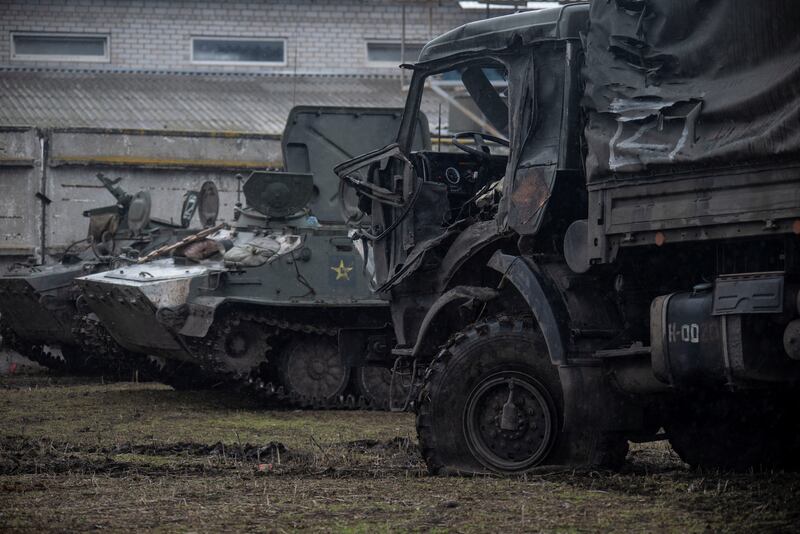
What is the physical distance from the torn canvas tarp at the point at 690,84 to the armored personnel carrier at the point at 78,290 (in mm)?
9718

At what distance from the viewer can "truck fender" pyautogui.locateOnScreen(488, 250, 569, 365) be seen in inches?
272

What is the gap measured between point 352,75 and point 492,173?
21498mm

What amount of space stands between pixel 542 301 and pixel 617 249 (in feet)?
1.62

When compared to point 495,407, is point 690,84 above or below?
above

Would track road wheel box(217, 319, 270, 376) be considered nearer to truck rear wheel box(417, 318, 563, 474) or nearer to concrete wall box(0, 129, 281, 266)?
truck rear wheel box(417, 318, 563, 474)

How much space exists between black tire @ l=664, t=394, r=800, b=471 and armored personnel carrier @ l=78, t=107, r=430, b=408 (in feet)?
19.7

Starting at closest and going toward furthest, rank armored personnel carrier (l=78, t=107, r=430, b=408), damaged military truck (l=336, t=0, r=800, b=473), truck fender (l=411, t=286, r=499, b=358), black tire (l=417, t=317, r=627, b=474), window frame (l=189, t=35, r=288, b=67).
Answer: damaged military truck (l=336, t=0, r=800, b=473)
black tire (l=417, t=317, r=627, b=474)
truck fender (l=411, t=286, r=499, b=358)
armored personnel carrier (l=78, t=107, r=430, b=408)
window frame (l=189, t=35, r=288, b=67)

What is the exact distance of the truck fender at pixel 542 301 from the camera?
22.7ft

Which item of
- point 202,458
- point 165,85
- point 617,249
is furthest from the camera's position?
point 165,85

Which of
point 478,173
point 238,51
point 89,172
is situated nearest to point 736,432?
point 478,173

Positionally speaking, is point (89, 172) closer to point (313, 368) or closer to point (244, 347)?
point (244, 347)

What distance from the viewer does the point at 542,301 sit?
277 inches

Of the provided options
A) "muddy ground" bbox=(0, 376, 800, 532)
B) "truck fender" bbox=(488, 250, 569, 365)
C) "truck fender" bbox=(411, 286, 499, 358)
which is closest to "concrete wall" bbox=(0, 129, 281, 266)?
"muddy ground" bbox=(0, 376, 800, 532)

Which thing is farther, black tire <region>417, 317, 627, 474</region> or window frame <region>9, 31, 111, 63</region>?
window frame <region>9, 31, 111, 63</region>
